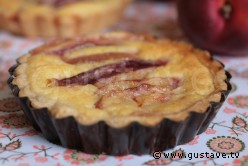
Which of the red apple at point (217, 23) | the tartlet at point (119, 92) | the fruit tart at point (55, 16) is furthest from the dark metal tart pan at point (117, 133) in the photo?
the fruit tart at point (55, 16)

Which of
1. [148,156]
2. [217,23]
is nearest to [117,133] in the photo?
[148,156]

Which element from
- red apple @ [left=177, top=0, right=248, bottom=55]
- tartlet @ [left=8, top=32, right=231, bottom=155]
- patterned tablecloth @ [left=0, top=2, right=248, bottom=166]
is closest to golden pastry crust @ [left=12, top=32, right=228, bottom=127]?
tartlet @ [left=8, top=32, right=231, bottom=155]

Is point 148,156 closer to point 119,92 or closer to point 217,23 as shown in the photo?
point 119,92

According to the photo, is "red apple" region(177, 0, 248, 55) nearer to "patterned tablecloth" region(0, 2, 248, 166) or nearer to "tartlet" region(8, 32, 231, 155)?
"patterned tablecloth" region(0, 2, 248, 166)

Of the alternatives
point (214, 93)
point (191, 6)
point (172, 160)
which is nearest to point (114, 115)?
point (172, 160)

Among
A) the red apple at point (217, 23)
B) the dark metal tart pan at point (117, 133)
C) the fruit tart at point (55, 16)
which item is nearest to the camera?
the dark metal tart pan at point (117, 133)

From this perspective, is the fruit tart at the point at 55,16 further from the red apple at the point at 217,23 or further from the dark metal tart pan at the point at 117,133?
the dark metal tart pan at the point at 117,133
